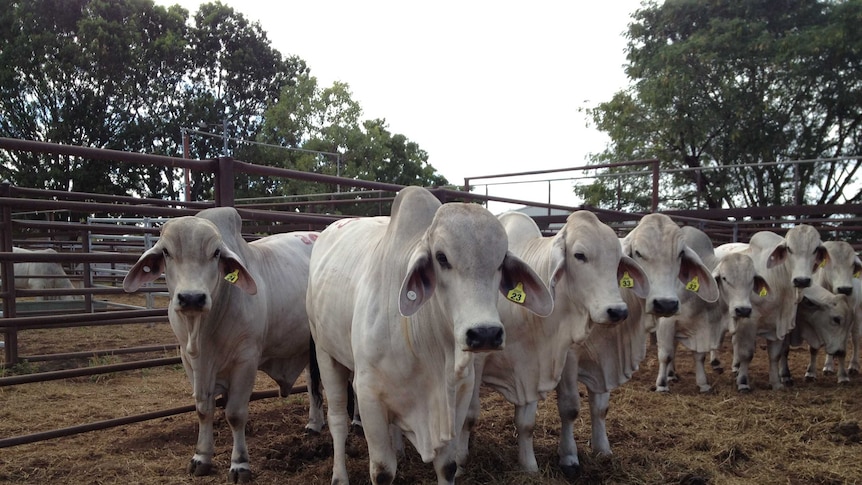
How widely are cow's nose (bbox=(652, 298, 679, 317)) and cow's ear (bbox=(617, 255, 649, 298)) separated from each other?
0.91ft

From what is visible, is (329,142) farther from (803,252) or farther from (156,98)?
(803,252)

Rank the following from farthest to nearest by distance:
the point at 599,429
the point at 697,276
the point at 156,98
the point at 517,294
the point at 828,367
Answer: the point at 156,98 < the point at 828,367 < the point at 697,276 < the point at 599,429 < the point at 517,294

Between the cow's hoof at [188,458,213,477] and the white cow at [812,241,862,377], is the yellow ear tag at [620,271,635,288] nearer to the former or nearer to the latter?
the cow's hoof at [188,458,213,477]

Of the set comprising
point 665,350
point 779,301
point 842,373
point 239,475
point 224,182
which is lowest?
point 842,373

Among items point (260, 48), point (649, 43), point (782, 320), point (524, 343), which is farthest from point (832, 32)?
point (260, 48)

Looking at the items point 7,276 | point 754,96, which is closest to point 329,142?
point 754,96

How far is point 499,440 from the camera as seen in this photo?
443 centimetres

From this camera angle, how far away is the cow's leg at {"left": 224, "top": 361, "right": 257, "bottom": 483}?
3.73 m

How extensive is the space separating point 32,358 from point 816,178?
18288 millimetres

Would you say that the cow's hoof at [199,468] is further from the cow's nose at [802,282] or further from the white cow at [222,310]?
the cow's nose at [802,282]

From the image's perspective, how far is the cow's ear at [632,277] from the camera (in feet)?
13.2

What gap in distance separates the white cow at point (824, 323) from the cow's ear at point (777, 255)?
50 centimetres

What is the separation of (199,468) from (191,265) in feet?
4.09

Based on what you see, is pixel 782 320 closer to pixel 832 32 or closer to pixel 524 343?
pixel 524 343
